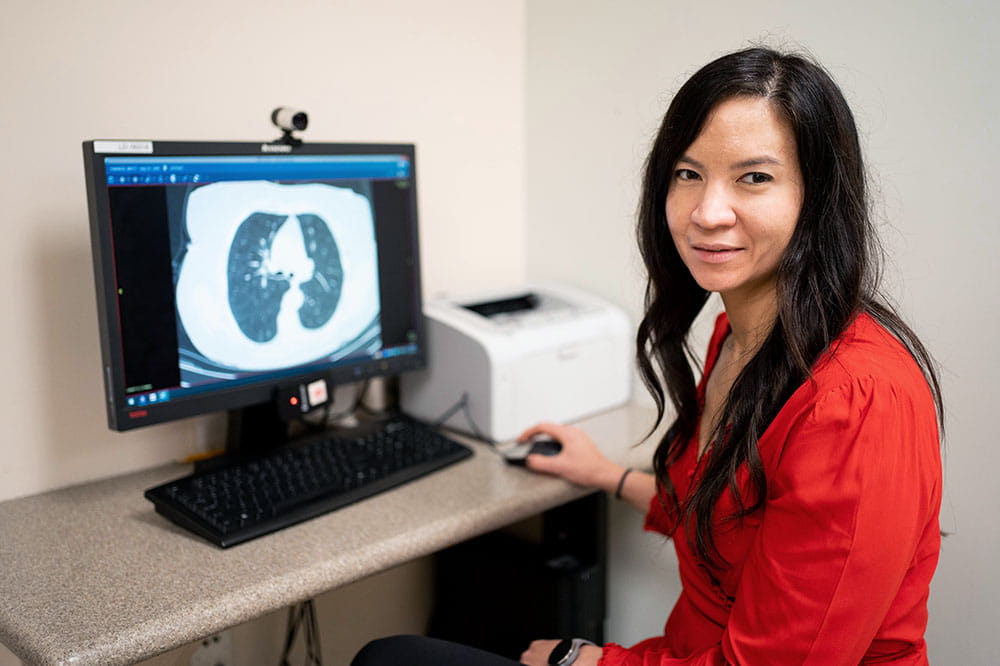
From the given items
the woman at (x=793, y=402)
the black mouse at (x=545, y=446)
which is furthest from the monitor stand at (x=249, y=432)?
the woman at (x=793, y=402)

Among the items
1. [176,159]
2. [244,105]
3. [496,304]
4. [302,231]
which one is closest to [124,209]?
[176,159]

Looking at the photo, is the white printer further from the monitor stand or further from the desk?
the monitor stand

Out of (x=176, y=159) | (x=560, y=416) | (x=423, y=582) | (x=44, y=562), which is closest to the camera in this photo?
(x=44, y=562)

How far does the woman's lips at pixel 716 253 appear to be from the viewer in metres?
1.03

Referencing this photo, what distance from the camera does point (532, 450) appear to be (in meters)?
1.50

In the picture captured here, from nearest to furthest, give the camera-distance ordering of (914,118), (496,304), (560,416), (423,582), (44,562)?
1. (44,562)
2. (914,118)
3. (560,416)
4. (496,304)
5. (423,582)

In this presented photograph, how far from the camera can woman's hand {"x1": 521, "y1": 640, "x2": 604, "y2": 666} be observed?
3.68ft

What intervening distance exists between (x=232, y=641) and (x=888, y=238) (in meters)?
1.43

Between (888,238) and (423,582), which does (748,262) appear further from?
(423,582)

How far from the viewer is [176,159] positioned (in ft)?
4.20

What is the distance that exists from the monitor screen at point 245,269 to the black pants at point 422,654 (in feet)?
1.48

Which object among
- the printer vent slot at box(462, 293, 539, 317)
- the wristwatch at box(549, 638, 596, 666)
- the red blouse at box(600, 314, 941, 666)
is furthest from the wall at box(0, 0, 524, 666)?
the red blouse at box(600, 314, 941, 666)

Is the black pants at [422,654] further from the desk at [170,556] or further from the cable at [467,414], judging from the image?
the cable at [467,414]

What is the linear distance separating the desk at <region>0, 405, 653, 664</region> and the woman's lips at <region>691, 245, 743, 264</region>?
51cm
